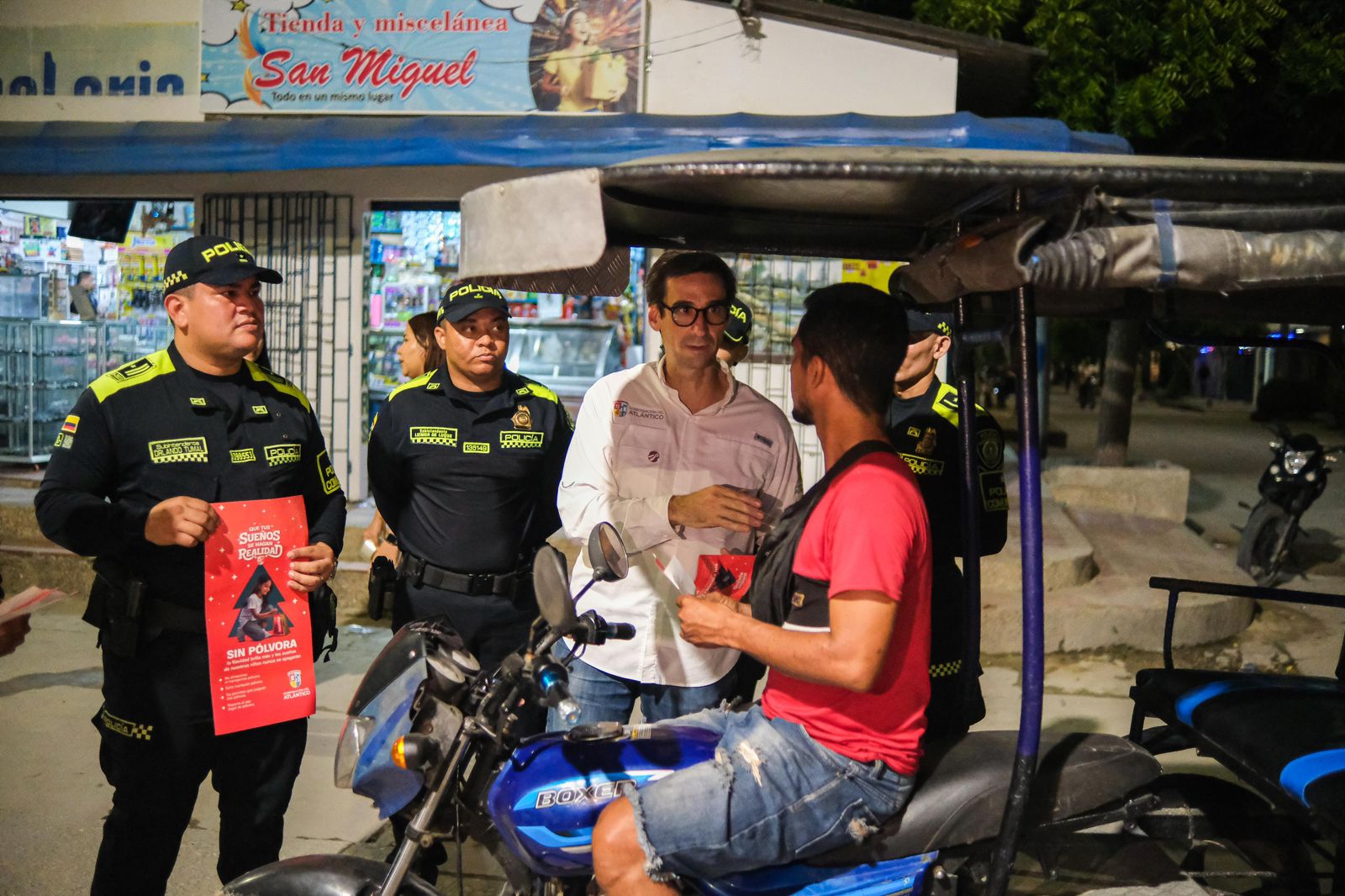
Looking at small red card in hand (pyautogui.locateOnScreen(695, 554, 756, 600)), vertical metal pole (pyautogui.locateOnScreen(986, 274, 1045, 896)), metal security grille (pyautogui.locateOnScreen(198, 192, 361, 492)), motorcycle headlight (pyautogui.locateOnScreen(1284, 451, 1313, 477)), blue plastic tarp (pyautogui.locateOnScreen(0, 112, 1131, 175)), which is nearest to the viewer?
vertical metal pole (pyautogui.locateOnScreen(986, 274, 1045, 896))

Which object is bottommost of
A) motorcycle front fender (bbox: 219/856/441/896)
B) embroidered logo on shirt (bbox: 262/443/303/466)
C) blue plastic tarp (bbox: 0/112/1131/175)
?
motorcycle front fender (bbox: 219/856/441/896)

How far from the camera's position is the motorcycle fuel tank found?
224 centimetres

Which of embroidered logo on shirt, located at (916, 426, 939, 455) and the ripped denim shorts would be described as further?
embroidered logo on shirt, located at (916, 426, 939, 455)

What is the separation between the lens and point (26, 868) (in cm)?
390

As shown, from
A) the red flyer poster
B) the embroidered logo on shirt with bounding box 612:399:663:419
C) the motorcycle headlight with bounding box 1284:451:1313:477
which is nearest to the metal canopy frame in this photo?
the embroidered logo on shirt with bounding box 612:399:663:419

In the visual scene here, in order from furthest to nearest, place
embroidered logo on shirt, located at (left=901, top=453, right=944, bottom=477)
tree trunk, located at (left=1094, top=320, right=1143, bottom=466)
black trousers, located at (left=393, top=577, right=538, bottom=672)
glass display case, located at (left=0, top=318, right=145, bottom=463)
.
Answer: tree trunk, located at (left=1094, top=320, right=1143, bottom=466) < glass display case, located at (left=0, top=318, right=145, bottom=463) < black trousers, located at (left=393, top=577, right=538, bottom=672) < embroidered logo on shirt, located at (left=901, top=453, right=944, bottom=477)

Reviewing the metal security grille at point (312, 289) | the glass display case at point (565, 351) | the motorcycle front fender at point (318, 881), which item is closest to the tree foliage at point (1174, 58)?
the glass display case at point (565, 351)

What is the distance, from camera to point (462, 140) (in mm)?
7684

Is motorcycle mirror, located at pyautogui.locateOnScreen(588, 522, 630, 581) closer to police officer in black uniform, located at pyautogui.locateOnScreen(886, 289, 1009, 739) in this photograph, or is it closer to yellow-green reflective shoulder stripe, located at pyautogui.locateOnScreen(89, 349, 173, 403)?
police officer in black uniform, located at pyautogui.locateOnScreen(886, 289, 1009, 739)

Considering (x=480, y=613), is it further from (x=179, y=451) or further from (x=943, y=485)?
(x=943, y=485)

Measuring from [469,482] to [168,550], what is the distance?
3.36 ft

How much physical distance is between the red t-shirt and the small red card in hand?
1.80 ft

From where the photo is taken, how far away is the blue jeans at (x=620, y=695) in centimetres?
318

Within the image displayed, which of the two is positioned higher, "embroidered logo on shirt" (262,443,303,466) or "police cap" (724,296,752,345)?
"police cap" (724,296,752,345)
